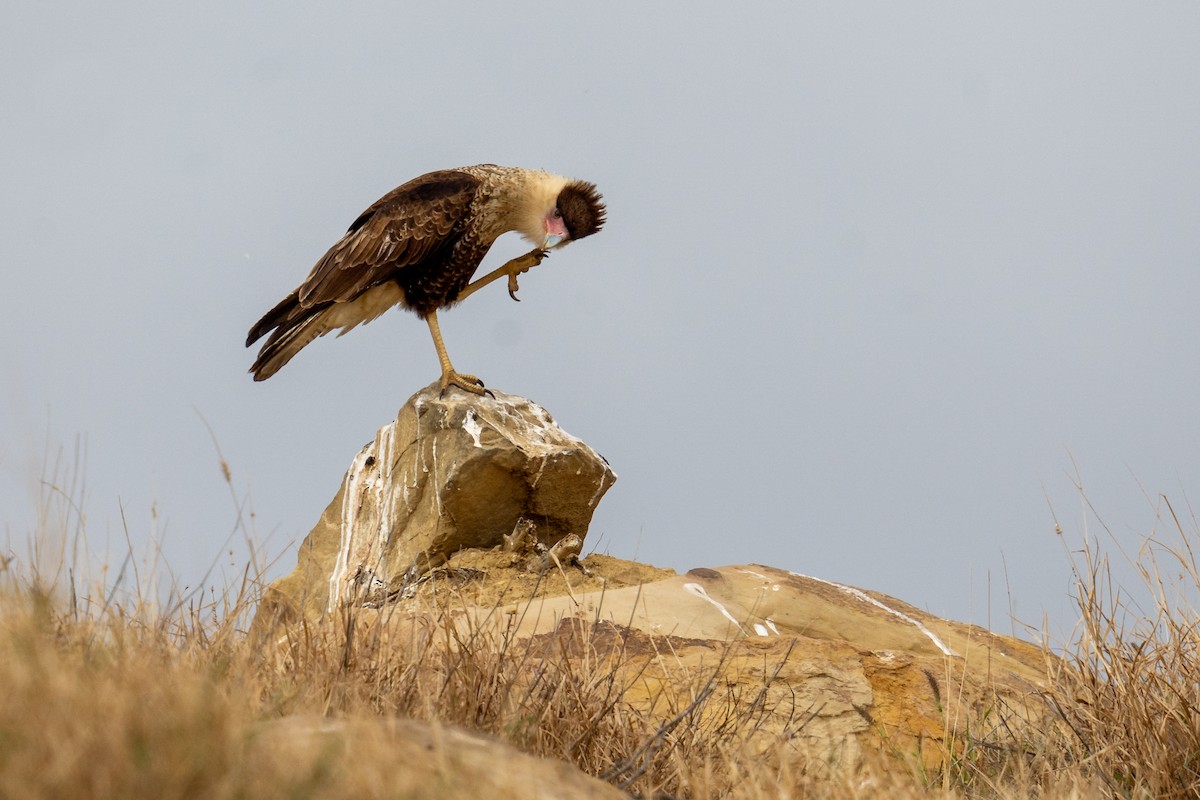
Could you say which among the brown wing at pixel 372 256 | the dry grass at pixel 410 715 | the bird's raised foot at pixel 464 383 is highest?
the brown wing at pixel 372 256

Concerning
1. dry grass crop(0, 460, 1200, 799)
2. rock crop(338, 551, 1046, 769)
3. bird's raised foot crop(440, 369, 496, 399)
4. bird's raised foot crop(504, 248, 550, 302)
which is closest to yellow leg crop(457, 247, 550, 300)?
bird's raised foot crop(504, 248, 550, 302)

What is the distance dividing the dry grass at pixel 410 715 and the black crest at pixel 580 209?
3.21 meters

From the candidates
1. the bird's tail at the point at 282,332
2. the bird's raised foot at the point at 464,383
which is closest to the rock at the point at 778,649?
the bird's raised foot at the point at 464,383

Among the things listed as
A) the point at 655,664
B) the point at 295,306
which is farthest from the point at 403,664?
the point at 295,306

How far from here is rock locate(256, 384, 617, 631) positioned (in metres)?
6.64

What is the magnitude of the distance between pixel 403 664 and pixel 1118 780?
2.52 metres

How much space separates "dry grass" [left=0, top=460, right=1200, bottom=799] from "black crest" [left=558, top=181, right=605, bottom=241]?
3212 millimetres

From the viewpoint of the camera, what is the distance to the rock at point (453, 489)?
6645 mm

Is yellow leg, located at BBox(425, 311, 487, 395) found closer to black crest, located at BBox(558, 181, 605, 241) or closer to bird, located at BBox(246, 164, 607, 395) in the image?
bird, located at BBox(246, 164, 607, 395)

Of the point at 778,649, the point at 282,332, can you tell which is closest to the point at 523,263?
the point at 282,332

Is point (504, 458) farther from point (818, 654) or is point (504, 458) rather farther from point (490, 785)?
point (490, 785)

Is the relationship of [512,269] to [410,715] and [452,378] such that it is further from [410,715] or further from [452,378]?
[410,715]

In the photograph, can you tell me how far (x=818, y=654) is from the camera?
5277mm

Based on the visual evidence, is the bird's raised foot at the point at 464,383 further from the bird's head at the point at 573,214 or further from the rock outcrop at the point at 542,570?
the bird's head at the point at 573,214
